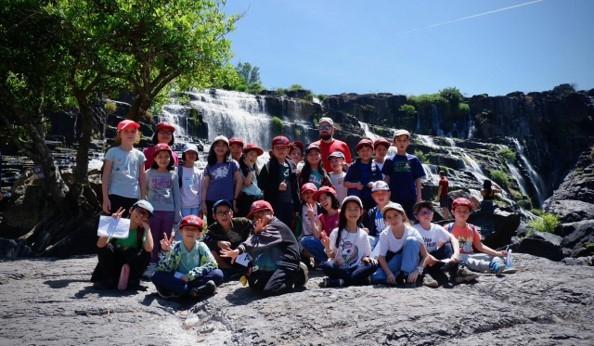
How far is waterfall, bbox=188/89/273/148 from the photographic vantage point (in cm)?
2808

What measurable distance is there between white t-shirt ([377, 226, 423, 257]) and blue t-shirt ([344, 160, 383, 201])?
1390mm

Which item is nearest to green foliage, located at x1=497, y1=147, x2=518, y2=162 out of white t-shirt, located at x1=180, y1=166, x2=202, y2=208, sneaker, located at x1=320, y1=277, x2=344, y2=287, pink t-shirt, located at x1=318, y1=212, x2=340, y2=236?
pink t-shirt, located at x1=318, y1=212, x2=340, y2=236

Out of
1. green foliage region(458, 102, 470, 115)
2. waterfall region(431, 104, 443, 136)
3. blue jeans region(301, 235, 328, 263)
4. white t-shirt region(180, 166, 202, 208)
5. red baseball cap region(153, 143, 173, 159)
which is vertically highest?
green foliage region(458, 102, 470, 115)

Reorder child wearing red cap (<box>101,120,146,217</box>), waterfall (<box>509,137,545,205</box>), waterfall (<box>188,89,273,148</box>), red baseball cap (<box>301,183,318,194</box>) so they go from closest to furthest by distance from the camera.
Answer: child wearing red cap (<box>101,120,146,217</box>), red baseball cap (<box>301,183,318,194</box>), waterfall (<box>188,89,273,148</box>), waterfall (<box>509,137,545,205</box>)

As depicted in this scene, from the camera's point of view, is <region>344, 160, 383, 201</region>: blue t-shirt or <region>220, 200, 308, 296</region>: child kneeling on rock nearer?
<region>220, 200, 308, 296</region>: child kneeling on rock

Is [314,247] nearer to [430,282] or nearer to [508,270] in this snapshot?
[430,282]

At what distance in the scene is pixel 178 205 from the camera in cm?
640

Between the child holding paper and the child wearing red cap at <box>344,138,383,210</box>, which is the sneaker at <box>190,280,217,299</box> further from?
the child wearing red cap at <box>344,138,383,210</box>

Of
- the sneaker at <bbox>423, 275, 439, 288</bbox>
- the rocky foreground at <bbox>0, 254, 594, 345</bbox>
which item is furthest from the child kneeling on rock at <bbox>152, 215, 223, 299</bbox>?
the sneaker at <bbox>423, 275, 439, 288</bbox>

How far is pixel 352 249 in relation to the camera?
5574 mm

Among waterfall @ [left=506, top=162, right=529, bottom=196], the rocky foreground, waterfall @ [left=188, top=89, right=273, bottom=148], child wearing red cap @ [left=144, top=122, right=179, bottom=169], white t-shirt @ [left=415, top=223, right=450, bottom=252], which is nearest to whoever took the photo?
the rocky foreground

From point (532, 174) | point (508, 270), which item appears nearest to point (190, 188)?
point (508, 270)

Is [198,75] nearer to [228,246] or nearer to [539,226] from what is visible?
[228,246]

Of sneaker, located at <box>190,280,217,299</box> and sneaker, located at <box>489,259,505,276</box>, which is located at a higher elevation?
sneaker, located at <box>489,259,505,276</box>
